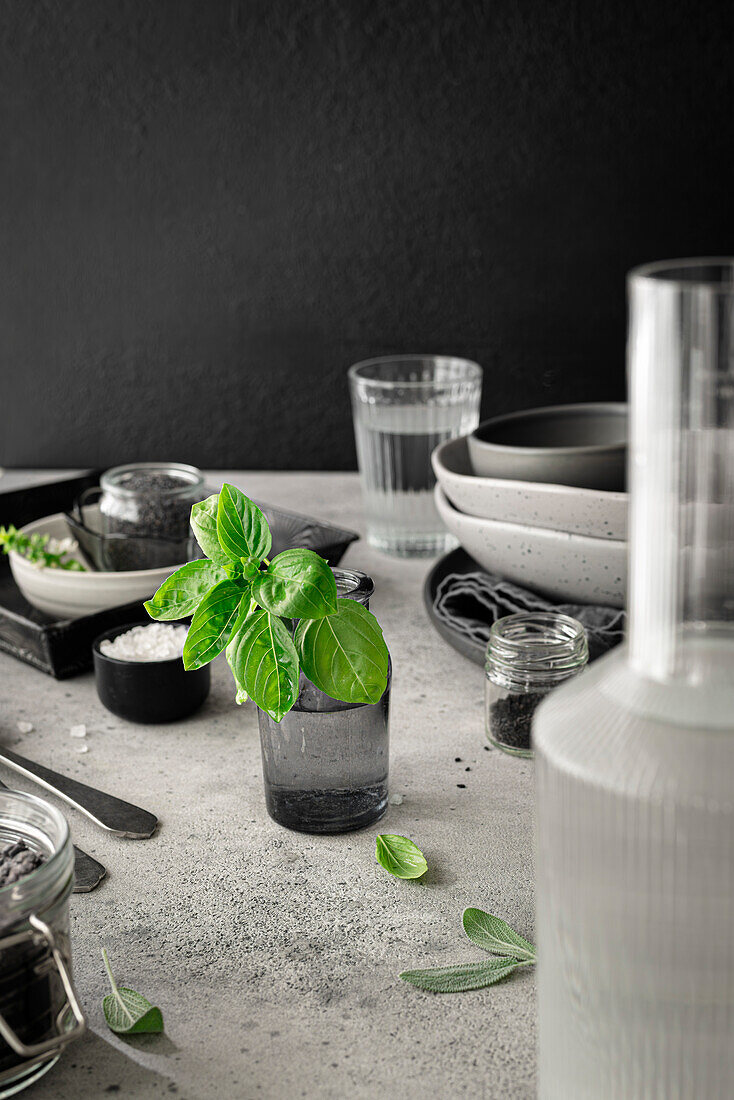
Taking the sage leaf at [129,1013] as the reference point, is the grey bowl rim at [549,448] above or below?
above

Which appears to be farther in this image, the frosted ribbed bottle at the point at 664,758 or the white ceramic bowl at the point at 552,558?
the white ceramic bowl at the point at 552,558

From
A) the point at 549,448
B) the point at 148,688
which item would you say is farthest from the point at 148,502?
the point at 549,448

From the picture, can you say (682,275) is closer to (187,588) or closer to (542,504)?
(187,588)

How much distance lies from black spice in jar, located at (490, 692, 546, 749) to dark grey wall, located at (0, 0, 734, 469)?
1.09m

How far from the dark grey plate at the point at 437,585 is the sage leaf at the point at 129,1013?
478 mm

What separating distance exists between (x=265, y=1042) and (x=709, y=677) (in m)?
0.33

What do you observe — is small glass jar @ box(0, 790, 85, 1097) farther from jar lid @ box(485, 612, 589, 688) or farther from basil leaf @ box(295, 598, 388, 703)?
jar lid @ box(485, 612, 589, 688)

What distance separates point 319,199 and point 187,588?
124cm

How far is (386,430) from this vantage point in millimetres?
1400

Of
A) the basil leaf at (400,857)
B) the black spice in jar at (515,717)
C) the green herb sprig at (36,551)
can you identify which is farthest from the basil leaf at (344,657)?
the green herb sprig at (36,551)

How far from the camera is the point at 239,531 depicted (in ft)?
2.33

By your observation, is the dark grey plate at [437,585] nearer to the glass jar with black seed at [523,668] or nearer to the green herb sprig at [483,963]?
the glass jar with black seed at [523,668]

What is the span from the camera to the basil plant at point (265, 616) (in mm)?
678

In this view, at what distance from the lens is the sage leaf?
1.94ft
